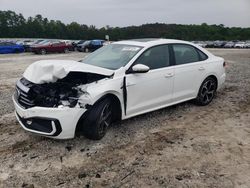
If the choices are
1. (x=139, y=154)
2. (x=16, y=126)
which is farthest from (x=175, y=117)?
(x=16, y=126)

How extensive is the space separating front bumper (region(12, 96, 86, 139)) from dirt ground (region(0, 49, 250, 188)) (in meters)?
0.31

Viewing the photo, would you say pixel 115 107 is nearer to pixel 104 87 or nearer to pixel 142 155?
pixel 104 87

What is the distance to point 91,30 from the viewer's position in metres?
90.9

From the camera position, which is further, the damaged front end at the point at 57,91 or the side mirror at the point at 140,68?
the side mirror at the point at 140,68

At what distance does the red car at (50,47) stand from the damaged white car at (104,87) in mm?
25883

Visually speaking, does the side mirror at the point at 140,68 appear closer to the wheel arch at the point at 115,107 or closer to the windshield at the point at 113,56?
the windshield at the point at 113,56

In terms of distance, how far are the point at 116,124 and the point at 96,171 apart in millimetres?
1775

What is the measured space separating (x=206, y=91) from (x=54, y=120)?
3875 millimetres

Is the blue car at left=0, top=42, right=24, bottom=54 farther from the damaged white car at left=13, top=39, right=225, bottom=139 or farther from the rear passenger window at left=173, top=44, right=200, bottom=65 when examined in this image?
the rear passenger window at left=173, top=44, right=200, bottom=65

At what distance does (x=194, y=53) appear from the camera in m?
7.01

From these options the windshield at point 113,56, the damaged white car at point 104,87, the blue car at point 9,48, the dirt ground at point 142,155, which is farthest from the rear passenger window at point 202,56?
the blue car at point 9,48

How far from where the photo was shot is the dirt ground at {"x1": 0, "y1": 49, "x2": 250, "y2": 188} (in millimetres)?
4020

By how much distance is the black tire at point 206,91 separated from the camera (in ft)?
23.3

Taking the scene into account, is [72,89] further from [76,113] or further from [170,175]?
[170,175]
